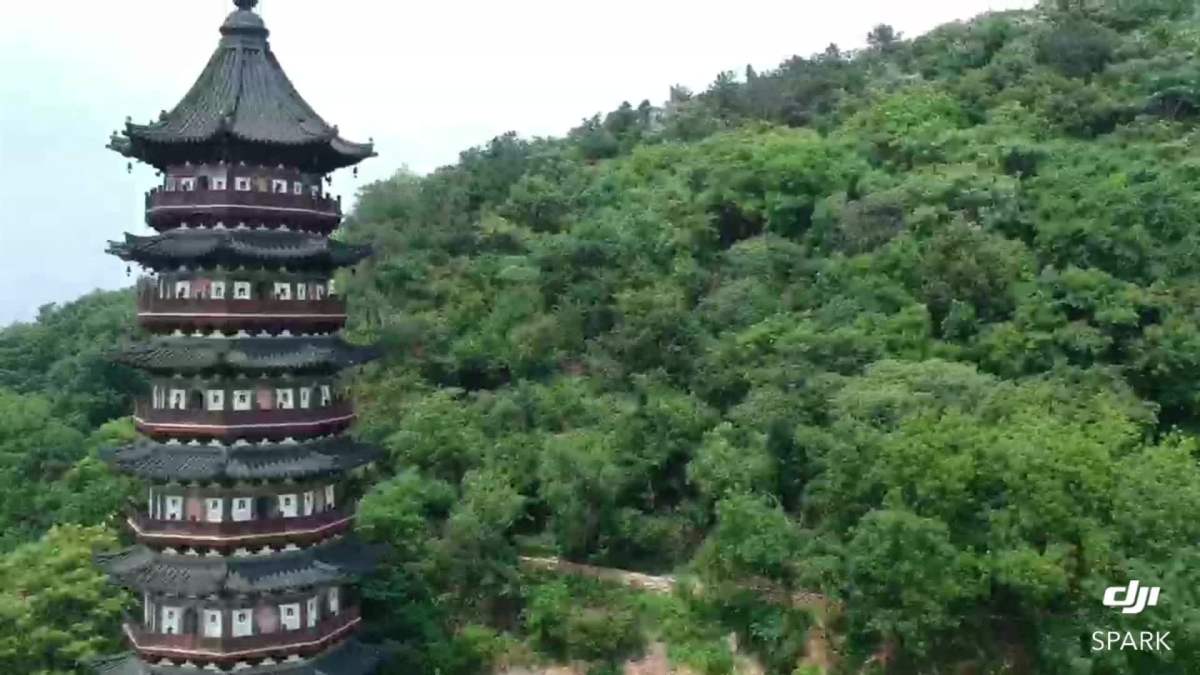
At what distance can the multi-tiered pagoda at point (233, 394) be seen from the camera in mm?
21969

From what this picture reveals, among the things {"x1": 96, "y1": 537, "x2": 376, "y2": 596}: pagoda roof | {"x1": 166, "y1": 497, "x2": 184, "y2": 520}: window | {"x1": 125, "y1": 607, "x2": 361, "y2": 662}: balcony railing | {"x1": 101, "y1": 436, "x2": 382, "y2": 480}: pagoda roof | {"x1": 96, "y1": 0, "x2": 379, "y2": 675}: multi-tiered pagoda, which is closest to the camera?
{"x1": 125, "y1": 607, "x2": 361, "y2": 662}: balcony railing

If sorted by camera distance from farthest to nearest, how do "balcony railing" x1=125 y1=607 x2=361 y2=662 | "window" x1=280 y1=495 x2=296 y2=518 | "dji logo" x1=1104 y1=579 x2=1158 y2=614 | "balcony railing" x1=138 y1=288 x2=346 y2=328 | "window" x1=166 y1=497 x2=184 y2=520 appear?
"window" x1=280 y1=495 x2=296 y2=518 < "window" x1=166 y1=497 x2=184 y2=520 < "balcony railing" x1=138 y1=288 x2=346 y2=328 < "balcony railing" x1=125 y1=607 x2=361 y2=662 < "dji logo" x1=1104 y1=579 x2=1158 y2=614

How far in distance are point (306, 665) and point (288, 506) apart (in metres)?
3.34

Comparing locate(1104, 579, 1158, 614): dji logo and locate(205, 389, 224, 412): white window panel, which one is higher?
locate(205, 389, 224, 412): white window panel

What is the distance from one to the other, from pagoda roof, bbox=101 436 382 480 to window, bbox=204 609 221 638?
9.16 feet

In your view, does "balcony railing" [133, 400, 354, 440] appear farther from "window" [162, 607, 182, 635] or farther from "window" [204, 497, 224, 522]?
"window" [162, 607, 182, 635]

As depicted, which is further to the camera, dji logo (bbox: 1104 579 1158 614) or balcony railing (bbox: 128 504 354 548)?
balcony railing (bbox: 128 504 354 548)

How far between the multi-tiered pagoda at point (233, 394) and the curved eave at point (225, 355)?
1.5 inches

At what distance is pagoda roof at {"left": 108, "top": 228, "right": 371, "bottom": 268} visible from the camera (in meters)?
22.0

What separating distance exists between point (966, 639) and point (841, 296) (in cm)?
1329

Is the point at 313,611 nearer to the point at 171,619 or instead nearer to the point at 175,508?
the point at 171,619

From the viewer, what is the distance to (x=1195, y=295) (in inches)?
1154

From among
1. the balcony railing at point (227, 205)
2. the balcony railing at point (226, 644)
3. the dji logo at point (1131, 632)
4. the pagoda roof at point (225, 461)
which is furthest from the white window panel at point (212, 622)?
the dji logo at point (1131, 632)

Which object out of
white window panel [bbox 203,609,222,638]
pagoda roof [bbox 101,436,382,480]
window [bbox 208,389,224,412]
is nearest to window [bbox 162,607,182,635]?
white window panel [bbox 203,609,222,638]
